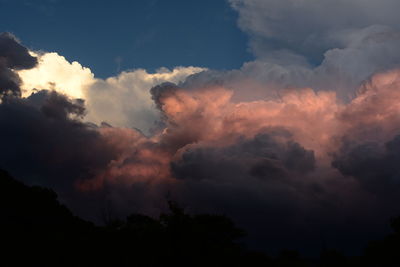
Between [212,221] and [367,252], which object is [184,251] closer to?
[367,252]

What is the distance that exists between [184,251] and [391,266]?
42.8 m

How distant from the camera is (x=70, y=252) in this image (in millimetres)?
36031

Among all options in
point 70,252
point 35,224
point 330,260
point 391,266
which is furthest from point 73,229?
point 330,260

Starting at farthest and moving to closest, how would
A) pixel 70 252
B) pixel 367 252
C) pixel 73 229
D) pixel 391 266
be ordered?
1. pixel 367 252
2. pixel 391 266
3. pixel 73 229
4. pixel 70 252

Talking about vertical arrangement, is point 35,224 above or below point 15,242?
above

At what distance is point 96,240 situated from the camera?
136 ft

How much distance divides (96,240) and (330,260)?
199 ft

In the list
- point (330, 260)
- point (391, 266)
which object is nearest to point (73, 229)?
point (391, 266)

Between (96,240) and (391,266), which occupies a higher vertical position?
(391,266)

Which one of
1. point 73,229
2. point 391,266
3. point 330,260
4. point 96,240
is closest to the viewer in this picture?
point 96,240

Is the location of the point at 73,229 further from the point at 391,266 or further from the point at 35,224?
the point at 391,266

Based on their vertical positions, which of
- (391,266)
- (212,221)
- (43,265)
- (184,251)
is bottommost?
(43,265)

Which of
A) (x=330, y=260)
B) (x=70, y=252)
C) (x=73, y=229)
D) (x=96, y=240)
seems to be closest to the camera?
(x=70, y=252)

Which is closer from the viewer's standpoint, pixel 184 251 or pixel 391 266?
pixel 184 251
